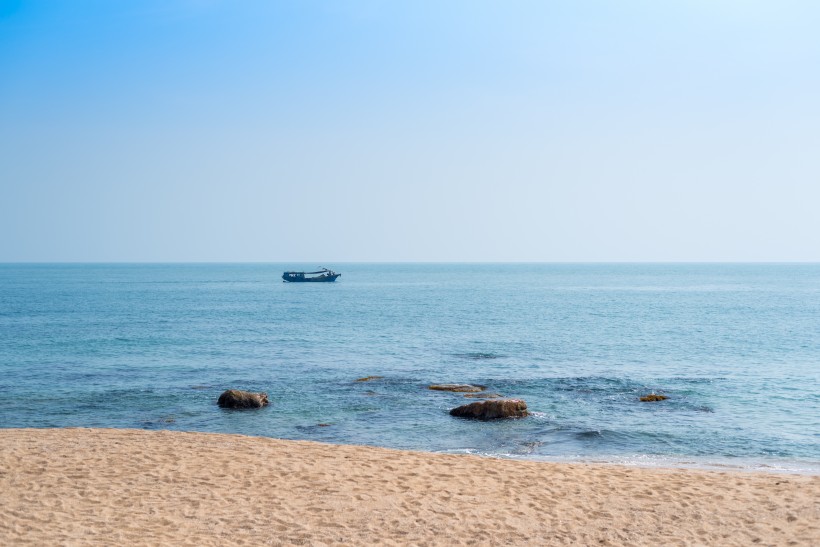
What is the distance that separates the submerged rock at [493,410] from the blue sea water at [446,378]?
0.73 m

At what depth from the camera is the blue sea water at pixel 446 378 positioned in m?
22.3

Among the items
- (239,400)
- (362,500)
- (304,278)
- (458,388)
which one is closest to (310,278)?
(304,278)

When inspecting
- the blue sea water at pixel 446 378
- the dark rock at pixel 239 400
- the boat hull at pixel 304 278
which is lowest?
the blue sea water at pixel 446 378

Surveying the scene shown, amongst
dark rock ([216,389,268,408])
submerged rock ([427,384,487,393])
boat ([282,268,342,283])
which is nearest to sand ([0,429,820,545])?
dark rock ([216,389,268,408])

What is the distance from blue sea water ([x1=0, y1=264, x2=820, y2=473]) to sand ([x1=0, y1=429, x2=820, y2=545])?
15.5 feet

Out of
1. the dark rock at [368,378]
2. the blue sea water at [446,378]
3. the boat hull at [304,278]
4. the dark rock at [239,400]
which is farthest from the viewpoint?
the boat hull at [304,278]

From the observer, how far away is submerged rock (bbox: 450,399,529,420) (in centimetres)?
2475

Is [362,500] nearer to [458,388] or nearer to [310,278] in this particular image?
[458,388]

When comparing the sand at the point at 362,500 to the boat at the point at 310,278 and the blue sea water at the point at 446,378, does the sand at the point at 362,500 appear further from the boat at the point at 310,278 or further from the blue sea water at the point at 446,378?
the boat at the point at 310,278

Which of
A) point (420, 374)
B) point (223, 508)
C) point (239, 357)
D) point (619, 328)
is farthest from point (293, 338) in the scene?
point (223, 508)

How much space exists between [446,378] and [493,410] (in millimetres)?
10128

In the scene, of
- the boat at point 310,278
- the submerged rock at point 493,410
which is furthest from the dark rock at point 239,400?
Result: the boat at point 310,278

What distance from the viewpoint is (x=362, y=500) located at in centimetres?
1317

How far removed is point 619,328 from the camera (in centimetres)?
6056
